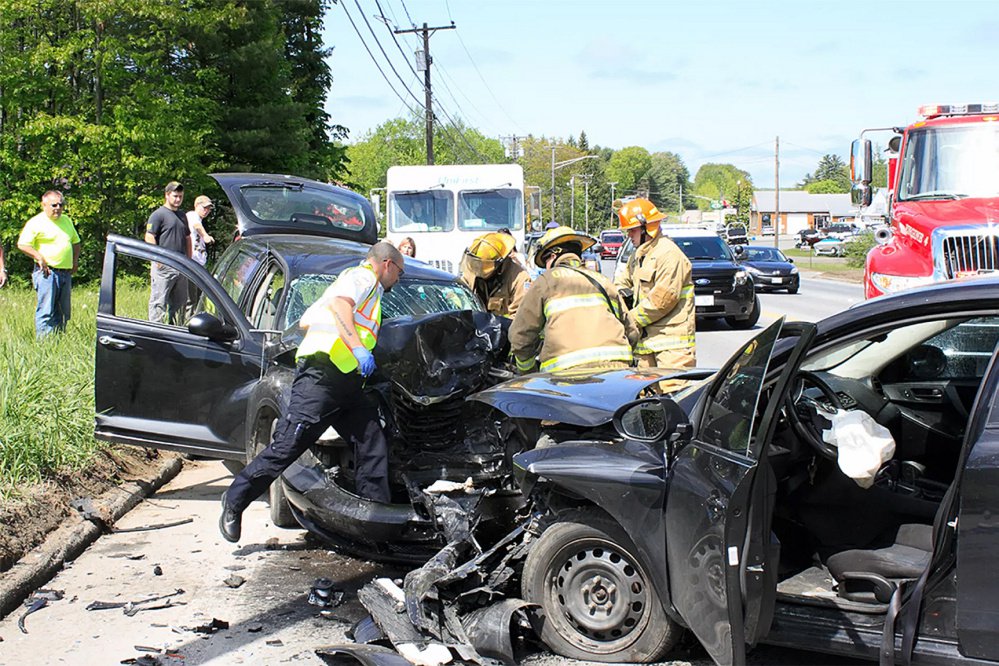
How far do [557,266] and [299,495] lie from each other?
2.06m

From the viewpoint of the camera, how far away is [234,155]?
26438 millimetres

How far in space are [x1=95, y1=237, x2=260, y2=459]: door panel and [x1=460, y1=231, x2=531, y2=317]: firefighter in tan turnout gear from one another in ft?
7.04

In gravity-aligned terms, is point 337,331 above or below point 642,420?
above

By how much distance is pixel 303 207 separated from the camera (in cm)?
938

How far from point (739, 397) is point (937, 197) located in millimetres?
7990

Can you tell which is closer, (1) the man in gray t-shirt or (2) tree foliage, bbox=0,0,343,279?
(1) the man in gray t-shirt

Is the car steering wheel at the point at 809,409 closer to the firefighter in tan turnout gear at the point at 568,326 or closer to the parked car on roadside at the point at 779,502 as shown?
the parked car on roadside at the point at 779,502

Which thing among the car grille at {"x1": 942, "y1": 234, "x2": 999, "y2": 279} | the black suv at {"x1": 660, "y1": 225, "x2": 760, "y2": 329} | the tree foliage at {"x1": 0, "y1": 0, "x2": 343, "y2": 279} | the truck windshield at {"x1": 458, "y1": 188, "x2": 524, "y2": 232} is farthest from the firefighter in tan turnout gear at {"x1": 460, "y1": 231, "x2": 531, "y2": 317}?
the tree foliage at {"x1": 0, "y1": 0, "x2": 343, "y2": 279}

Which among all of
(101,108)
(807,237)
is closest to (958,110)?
(101,108)

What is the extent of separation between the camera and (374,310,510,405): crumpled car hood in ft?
18.8

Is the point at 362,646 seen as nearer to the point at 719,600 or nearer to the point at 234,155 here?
the point at 719,600

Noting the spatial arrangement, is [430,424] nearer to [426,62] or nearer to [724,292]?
[724,292]

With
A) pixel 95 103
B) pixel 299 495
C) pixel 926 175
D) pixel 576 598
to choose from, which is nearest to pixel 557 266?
pixel 299 495

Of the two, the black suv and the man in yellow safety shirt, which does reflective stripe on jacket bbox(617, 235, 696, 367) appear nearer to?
the man in yellow safety shirt
